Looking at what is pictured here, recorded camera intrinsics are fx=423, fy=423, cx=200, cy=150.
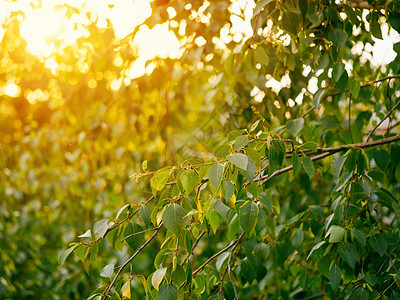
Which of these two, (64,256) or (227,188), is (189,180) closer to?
(227,188)

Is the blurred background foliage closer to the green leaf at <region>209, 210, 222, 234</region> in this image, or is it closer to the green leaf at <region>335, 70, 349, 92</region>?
the green leaf at <region>335, 70, 349, 92</region>

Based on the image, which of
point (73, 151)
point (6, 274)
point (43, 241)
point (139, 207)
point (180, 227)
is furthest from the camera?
point (43, 241)

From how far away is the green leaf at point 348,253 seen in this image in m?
0.71

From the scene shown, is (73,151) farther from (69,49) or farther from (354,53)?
(354,53)

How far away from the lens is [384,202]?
0.86m

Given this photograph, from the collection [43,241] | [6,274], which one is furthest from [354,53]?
[43,241]

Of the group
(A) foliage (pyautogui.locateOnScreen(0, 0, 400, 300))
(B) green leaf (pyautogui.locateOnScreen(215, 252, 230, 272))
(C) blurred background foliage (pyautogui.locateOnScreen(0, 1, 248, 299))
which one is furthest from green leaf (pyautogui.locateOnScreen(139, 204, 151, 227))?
(C) blurred background foliage (pyautogui.locateOnScreen(0, 1, 248, 299))

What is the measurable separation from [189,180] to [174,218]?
61mm

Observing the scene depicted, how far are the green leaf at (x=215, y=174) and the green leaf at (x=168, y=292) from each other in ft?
0.59

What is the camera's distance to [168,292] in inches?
25.0

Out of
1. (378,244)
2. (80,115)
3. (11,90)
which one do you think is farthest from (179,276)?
(11,90)

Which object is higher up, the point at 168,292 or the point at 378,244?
the point at 168,292

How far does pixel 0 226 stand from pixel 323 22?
1.80 m

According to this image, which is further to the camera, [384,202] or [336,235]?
[384,202]
